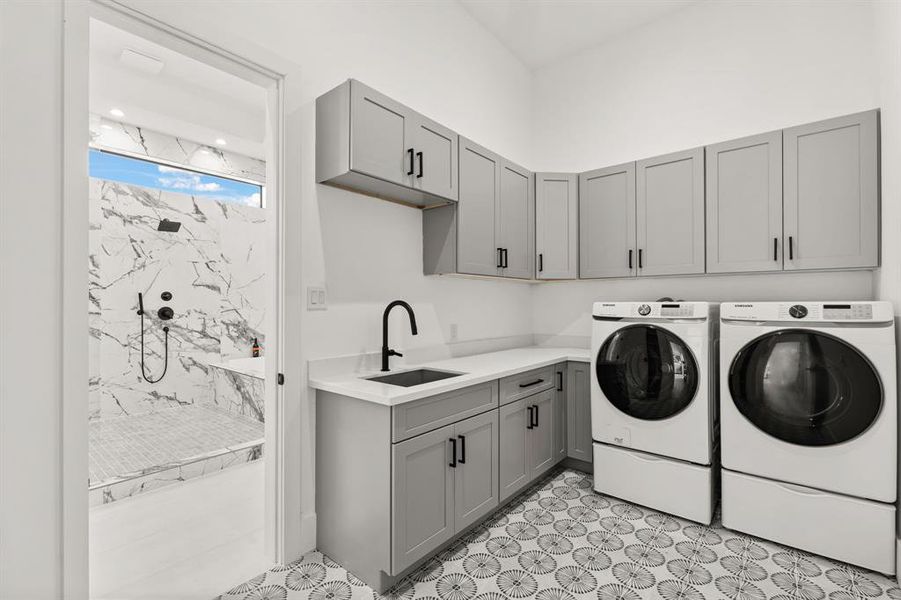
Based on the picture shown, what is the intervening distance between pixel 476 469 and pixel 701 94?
301 centimetres

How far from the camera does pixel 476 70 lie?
3.36 meters

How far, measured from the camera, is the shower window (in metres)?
4.13

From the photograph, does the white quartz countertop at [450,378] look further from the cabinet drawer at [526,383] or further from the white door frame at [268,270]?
the white door frame at [268,270]

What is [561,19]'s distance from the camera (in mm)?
3340

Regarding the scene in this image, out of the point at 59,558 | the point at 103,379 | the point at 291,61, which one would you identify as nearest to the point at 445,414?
the point at 59,558

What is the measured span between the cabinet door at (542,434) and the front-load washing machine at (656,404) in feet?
0.91

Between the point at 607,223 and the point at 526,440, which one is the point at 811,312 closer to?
the point at 607,223

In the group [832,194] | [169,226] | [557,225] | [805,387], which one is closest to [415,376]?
[557,225]

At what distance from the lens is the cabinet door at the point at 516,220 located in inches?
120

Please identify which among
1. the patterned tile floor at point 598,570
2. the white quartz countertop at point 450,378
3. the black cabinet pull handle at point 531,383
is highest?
the white quartz countertop at point 450,378

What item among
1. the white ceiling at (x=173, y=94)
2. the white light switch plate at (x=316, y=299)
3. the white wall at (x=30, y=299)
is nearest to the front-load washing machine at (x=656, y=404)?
the white light switch plate at (x=316, y=299)

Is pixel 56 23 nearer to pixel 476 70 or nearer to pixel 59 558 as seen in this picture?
pixel 59 558

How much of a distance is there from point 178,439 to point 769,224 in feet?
14.8

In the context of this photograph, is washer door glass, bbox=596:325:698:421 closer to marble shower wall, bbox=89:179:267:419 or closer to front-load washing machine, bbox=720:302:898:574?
front-load washing machine, bbox=720:302:898:574
